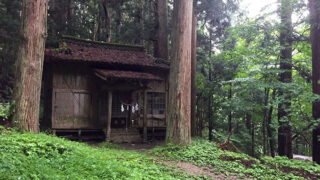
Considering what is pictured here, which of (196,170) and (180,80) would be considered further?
(180,80)

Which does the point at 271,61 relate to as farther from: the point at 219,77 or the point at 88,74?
the point at 88,74

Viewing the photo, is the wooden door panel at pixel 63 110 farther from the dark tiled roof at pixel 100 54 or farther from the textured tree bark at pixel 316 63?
the textured tree bark at pixel 316 63

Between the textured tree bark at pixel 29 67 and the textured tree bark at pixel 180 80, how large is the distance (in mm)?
4767

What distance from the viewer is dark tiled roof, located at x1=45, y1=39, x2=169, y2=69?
1214 centimetres

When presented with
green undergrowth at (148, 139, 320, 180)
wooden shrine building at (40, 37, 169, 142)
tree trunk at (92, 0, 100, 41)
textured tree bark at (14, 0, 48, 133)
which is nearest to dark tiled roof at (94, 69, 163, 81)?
wooden shrine building at (40, 37, 169, 142)

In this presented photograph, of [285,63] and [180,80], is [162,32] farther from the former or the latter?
[180,80]

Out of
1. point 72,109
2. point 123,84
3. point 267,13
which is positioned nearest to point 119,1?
point 123,84

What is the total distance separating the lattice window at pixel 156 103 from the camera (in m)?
14.9

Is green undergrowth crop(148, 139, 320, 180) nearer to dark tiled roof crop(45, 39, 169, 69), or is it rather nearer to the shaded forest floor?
the shaded forest floor

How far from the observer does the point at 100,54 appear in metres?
13.5

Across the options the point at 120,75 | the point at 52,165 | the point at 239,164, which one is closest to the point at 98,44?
the point at 120,75

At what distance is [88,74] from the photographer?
13438 millimetres

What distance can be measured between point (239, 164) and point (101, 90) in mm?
8178

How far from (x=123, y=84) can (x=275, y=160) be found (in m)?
7.83
